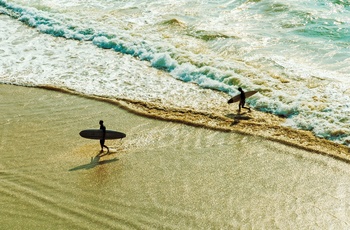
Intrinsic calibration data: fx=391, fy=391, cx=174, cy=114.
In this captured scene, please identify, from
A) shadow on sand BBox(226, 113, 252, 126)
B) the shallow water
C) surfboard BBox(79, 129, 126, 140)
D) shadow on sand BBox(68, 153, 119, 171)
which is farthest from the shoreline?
shadow on sand BBox(68, 153, 119, 171)

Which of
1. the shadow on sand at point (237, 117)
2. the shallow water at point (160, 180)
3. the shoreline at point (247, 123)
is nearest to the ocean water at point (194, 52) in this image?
the shoreline at point (247, 123)

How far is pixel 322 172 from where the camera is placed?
955 centimetres

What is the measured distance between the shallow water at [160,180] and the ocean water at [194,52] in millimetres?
2066

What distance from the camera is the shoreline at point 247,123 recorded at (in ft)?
34.5

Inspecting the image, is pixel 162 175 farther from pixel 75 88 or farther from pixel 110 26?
pixel 110 26

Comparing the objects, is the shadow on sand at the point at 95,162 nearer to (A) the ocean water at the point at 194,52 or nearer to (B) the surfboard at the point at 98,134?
(B) the surfboard at the point at 98,134

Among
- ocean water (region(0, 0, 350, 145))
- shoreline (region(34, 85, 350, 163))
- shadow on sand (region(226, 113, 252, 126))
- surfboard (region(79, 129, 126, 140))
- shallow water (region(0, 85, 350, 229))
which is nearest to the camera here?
shallow water (region(0, 85, 350, 229))

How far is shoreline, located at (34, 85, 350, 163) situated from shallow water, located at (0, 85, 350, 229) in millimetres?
278

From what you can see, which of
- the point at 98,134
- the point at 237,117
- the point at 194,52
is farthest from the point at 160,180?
the point at 194,52

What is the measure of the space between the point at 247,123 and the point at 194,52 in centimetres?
710

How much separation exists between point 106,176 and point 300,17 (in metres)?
16.6

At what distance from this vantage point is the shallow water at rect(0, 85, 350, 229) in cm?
821

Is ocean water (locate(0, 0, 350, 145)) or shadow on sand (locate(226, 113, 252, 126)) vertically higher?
ocean water (locate(0, 0, 350, 145))

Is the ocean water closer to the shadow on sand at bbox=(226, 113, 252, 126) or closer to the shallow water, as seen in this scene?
the shadow on sand at bbox=(226, 113, 252, 126)
